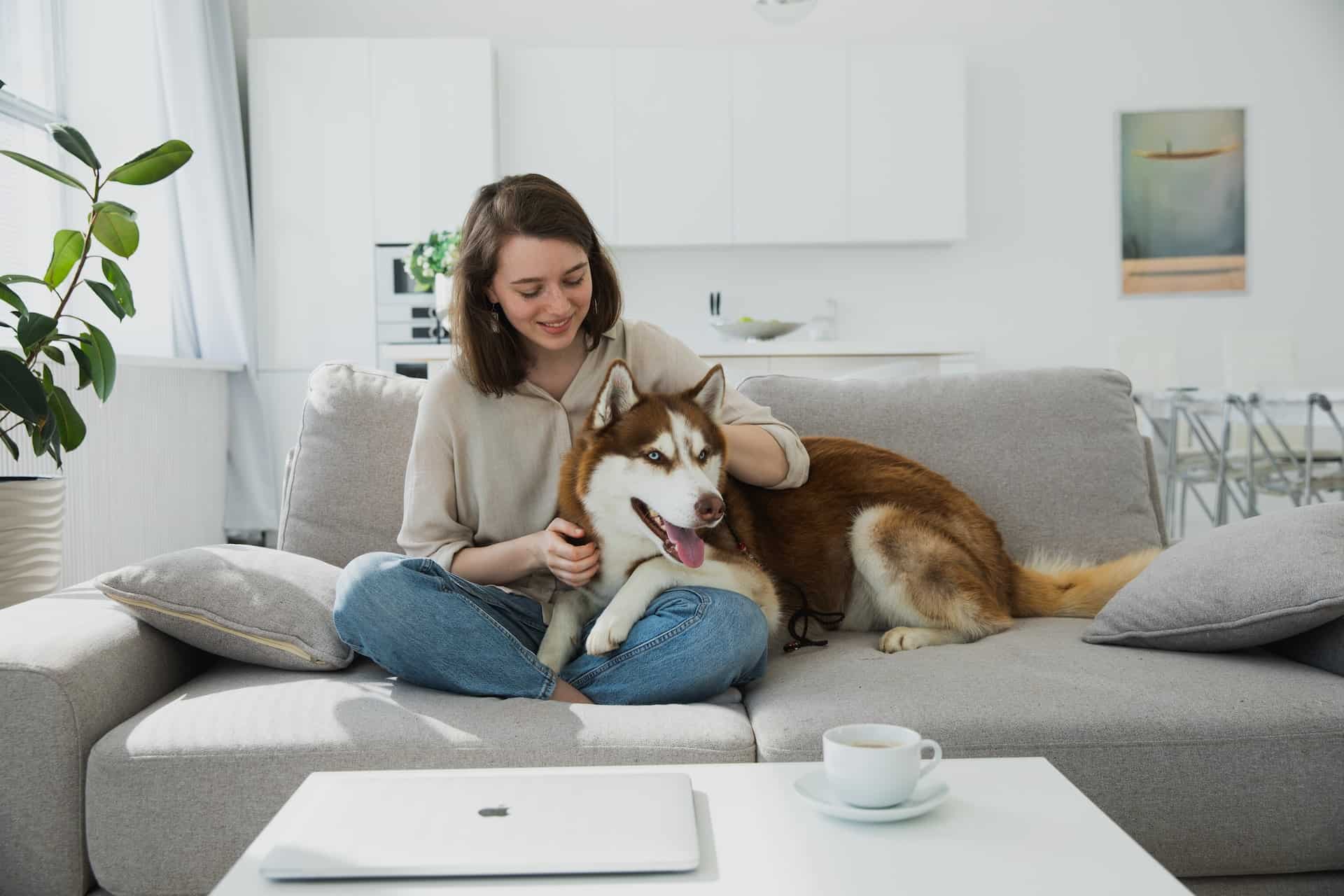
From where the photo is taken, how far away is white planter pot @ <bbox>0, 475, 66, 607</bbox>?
206 cm

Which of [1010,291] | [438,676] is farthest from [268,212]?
[438,676]

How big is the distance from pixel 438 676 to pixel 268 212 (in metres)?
4.13

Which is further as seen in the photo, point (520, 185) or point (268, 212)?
point (268, 212)

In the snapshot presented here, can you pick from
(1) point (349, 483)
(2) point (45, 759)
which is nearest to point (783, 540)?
(1) point (349, 483)

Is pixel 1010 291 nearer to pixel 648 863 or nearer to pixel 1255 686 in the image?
pixel 1255 686

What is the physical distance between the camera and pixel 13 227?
3572mm

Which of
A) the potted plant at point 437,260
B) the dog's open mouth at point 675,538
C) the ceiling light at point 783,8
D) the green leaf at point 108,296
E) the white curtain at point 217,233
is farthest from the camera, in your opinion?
the white curtain at point 217,233

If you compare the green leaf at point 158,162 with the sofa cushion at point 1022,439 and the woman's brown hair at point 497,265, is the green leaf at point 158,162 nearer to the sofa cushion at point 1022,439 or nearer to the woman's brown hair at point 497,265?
the woman's brown hair at point 497,265

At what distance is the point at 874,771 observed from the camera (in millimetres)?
921

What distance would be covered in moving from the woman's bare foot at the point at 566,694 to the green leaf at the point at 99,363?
119 cm

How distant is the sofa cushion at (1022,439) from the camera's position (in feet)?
6.58

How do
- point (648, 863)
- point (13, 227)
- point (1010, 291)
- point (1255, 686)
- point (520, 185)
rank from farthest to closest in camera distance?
point (1010, 291) < point (13, 227) < point (520, 185) < point (1255, 686) < point (648, 863)

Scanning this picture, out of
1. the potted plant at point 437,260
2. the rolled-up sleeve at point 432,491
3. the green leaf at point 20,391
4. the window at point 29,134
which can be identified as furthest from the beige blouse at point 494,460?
the window at point 29,134

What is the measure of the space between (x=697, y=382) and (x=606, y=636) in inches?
20.2
